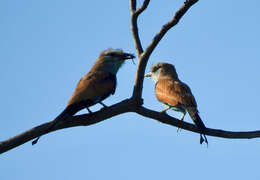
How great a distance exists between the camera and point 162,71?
8.52 meters

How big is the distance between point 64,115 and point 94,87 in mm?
988

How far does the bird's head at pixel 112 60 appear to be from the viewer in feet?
21.6

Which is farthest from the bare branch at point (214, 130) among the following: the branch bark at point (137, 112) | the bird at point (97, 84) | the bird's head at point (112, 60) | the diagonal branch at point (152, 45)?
the bird's head at point (112, 60)

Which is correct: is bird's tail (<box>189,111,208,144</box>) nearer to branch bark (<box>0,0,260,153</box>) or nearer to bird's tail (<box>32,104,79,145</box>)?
branch bark (<box>0,0,260,153</box>)

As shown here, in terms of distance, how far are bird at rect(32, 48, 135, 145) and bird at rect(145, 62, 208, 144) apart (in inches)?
37.4

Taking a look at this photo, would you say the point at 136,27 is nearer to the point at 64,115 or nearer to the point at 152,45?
the point at 152,45

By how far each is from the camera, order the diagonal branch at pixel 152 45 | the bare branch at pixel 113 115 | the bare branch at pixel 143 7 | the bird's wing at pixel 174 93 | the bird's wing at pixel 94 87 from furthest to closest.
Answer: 1. the bird's wing at pixel 174 93
2. the bird's wing at pixel 94 87
3. the bare branch at pixel 143 7
4. the diagonal branch at pixel 152 45
5. the bare branch at pixel 113 115

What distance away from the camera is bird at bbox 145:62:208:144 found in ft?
19.3

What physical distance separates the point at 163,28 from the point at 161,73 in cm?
371

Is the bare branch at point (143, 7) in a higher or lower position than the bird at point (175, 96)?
higher

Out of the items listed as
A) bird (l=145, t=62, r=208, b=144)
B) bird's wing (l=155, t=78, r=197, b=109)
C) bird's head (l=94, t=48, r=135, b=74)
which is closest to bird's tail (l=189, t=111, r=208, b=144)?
bird (l=145, t=62, r=208, b=144)

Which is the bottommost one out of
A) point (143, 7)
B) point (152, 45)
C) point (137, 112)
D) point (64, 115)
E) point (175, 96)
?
point (175, 96)

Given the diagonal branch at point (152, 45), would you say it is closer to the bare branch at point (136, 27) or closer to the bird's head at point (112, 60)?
the bare branch at point (136, 27)

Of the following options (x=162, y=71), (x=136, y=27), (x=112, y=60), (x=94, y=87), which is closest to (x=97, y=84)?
(x=94, y=87)
